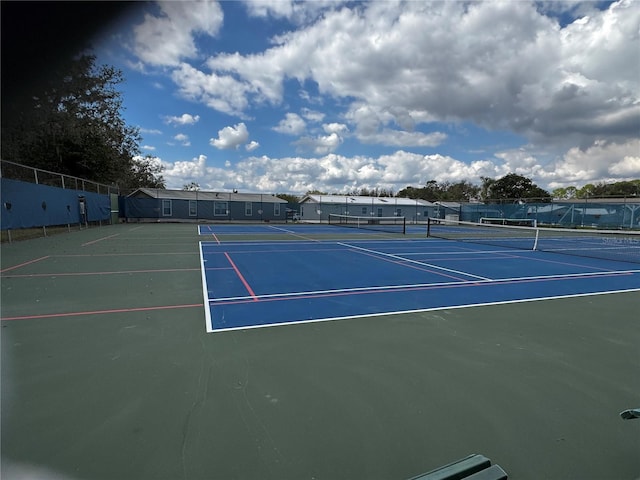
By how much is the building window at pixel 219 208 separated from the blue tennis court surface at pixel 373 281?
2587 centimetres

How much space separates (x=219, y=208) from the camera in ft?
124

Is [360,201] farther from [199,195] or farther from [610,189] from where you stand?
[610,189]

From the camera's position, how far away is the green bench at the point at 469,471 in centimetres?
190

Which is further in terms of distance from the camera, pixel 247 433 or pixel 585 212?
pixel 585 212

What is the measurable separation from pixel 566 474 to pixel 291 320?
340 cm

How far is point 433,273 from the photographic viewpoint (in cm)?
879

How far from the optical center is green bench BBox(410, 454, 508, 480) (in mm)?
1901

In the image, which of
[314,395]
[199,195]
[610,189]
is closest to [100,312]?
[314,395]

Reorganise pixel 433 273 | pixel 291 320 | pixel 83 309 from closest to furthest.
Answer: pixel 291 320, pixel 83 309, pixel 433 273

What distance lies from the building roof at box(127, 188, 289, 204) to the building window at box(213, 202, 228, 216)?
0.59 meters

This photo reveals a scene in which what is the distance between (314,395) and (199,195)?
1493 inches

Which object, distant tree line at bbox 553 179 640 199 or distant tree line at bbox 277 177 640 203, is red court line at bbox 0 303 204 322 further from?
distant tree line at bbox 553 179 640 199

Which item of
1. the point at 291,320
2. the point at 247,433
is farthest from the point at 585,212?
the point at 247,433

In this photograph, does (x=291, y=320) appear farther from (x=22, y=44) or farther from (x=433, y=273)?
(x=433, y=273)
